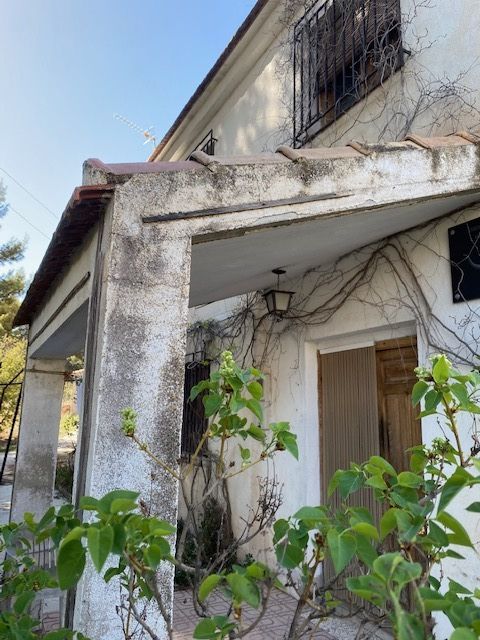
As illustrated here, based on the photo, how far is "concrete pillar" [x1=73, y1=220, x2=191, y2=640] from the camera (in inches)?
87.2

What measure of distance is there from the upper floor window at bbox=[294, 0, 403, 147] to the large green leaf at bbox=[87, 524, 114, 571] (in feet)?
17.1

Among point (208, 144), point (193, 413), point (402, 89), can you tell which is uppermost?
point (208, 144)

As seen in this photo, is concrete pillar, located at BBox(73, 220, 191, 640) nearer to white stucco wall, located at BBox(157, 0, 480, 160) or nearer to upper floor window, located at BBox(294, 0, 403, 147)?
white stucco wall, located at BBox(157, 0, 480, 160)

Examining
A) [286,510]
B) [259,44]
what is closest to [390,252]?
[286,510]

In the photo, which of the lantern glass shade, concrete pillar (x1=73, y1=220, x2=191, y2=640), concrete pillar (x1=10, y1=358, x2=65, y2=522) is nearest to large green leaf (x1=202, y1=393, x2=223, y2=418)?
concrete pillar (x1=73, y1=220, x2=191, y2=640)

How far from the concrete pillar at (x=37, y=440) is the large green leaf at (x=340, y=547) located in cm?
549

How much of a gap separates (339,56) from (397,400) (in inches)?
169

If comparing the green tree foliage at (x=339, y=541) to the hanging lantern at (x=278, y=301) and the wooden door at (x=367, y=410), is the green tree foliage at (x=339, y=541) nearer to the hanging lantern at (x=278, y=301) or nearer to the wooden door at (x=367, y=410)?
the wooden door at (x=367, y=410)

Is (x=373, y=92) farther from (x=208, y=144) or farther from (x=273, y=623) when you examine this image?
(x=273, y=623)

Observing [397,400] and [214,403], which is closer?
[214,403]

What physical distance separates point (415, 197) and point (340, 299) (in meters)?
1.98

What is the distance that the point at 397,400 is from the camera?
4.87 metres

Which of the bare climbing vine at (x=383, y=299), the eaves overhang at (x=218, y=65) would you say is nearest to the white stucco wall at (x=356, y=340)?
the bare climbing vine at (x=383, y=299)

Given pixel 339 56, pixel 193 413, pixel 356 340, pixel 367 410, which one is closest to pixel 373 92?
pixel 339 56
